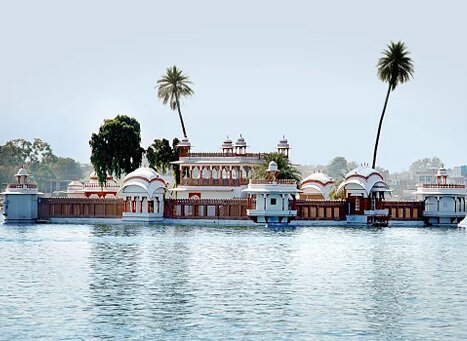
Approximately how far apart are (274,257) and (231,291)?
15.7 m

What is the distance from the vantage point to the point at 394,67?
9750 cm

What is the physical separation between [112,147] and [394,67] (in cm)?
2474

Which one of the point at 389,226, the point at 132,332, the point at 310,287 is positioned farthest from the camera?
the point at 389,226

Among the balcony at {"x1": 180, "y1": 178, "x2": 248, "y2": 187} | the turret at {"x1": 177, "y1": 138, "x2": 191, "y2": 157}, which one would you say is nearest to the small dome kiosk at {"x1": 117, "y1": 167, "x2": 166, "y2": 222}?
the balcony at {"x1": 180, "y1": 178, "x2": 248, "y2": 187}

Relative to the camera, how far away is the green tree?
97812 mm

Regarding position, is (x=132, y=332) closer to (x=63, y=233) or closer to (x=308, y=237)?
(x=308, y=237)

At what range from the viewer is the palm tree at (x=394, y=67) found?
320 feet

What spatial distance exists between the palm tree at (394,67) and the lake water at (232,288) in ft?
85.8

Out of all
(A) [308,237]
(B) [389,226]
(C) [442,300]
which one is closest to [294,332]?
(C) [442,300]

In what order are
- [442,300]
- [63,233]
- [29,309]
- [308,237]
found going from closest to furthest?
[29,309], [442,300], [308,237], [63,233]

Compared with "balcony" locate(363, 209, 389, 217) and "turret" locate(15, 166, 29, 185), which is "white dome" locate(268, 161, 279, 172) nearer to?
"balcony" locate(363, 209, 389, 217)

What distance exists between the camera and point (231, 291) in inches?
1676

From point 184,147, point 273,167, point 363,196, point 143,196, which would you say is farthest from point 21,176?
point 363,196

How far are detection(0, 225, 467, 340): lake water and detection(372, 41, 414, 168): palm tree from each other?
2616 centimetres
